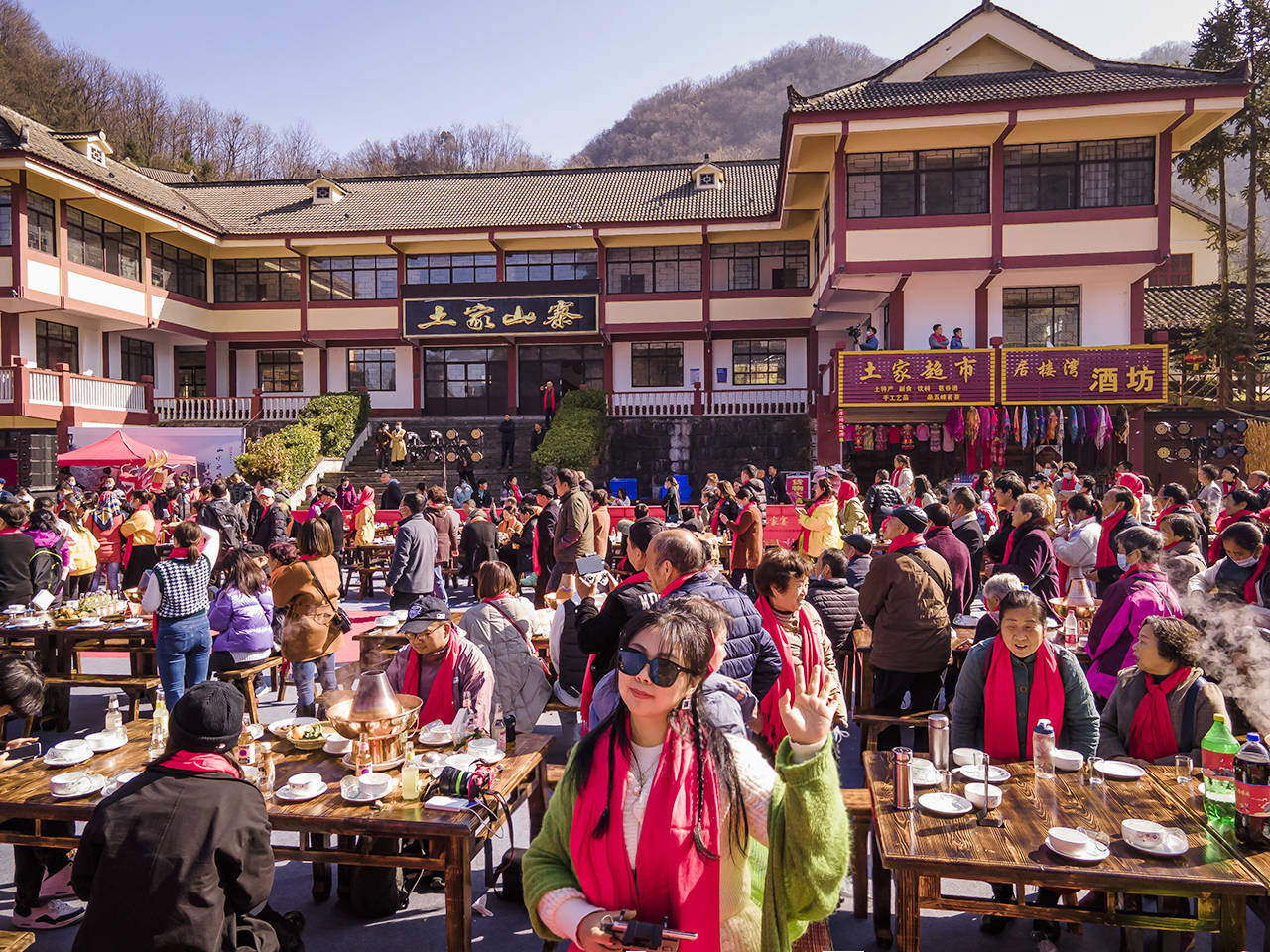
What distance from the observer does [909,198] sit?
63.8 feet

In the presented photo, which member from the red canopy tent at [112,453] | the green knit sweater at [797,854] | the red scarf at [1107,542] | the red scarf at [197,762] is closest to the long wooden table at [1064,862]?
the green knit sweater at [797,854]

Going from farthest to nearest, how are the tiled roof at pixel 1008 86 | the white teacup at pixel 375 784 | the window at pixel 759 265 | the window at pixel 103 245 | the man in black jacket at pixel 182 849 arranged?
the window at pixel 759 265 → the window at pixel 103 245 → the tiled roof at pixel 1008 86 → the white teacup at pixel 375 784 → the man in black jacket at pixel 182 849

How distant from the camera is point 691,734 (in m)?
2.12

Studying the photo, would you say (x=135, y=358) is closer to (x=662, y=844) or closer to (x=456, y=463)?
(x=456, y=463)

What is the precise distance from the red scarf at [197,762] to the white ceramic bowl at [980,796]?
2.85m

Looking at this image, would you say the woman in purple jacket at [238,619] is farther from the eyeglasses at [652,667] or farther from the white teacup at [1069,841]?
the white teacup at [1069,841]

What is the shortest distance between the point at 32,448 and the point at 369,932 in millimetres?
23705

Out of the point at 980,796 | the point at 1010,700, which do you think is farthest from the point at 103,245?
the point at 980,796

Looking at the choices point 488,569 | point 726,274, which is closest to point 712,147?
point 726,274

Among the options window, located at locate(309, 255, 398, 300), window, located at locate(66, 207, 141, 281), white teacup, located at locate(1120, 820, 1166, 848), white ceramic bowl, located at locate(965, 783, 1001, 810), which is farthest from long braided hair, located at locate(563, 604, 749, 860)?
window, located at locate(309, 255, 398, 300)

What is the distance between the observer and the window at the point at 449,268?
26828mm

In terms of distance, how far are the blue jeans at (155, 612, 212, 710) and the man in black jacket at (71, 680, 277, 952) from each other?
3764 mm

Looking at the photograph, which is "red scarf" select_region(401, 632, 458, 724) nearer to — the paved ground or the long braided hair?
the paved ground

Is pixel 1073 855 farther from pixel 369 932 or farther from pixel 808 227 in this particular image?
pixel 808 227
